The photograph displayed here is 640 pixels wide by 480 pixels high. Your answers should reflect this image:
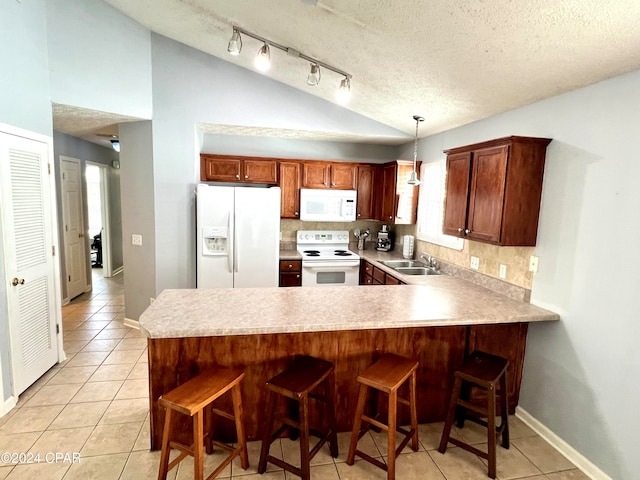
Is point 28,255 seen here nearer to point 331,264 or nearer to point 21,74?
point 21,74

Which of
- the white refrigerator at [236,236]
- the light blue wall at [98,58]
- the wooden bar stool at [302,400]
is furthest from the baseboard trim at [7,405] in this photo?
the light blue wall at [98,58]

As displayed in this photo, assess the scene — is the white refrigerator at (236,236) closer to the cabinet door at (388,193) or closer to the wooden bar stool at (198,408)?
the cabinet door at (388,193)

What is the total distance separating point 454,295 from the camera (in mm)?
2637

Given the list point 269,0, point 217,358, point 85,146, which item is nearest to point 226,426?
point 217,358

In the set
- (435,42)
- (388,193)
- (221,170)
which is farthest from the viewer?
(388,193)

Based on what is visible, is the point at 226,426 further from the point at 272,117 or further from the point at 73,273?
the point at 73,273

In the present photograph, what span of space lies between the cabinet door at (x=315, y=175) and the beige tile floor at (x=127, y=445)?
9.17 ft

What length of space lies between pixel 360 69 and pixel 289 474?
2946mm

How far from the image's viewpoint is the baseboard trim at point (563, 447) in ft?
6.59

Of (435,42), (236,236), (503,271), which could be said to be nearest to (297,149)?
(236,236)

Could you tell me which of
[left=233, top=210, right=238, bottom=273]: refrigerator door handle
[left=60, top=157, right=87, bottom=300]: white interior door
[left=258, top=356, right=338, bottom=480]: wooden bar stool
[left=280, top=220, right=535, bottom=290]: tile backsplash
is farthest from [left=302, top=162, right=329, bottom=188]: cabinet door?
[left=60, top=157, right=87, bottom=300]: white interior door

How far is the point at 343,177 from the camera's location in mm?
4551

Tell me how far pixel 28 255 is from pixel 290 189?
2.71 meters

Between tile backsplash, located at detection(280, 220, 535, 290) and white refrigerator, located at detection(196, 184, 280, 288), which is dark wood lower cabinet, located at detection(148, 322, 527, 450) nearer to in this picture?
tile backsplash, located at detection(280, 220, 535, 290)
